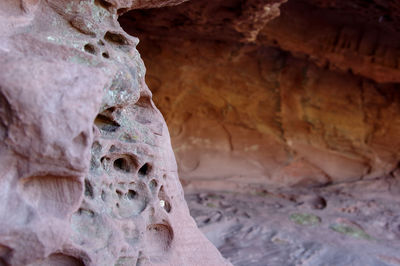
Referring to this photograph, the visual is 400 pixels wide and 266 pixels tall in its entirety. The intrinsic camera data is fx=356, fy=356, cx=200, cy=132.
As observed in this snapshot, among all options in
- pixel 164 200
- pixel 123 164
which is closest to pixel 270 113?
pixel 164 200

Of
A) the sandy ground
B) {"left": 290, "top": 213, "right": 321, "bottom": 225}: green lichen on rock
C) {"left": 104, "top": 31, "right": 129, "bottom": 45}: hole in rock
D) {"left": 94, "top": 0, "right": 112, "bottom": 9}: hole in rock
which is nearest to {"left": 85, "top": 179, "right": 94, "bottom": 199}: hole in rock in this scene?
{"left": 104, "top": 31, "right": 129, "bottom": 45}: hole in rock

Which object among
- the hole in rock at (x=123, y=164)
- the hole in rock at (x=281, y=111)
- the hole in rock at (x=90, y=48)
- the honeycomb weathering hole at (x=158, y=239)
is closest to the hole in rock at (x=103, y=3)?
the hole in rock at (x=90, y=48)

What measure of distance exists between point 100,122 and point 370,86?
3.69 m

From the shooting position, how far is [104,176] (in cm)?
121

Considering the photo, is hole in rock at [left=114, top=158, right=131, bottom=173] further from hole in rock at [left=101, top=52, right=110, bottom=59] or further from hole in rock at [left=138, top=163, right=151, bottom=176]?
hole in rock at [left=101, top=52, right=110, bottom=59]

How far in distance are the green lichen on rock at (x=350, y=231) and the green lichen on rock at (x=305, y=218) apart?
0.15 m

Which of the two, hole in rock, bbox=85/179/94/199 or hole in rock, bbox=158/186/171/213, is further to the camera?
hole in rock, bbox=158/186/171/213

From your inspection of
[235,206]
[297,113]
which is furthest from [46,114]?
[297,113]

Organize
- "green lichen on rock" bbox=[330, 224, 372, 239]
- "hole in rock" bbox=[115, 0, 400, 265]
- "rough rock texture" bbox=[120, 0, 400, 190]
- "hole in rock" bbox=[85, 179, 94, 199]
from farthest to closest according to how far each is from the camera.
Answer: "rough rock texture" bbox=[120, 0, 400, 190] → "hole in rock" bbox=[115, 0, 400, 265] → "green lichen on rock" bbox=[330, 224, 372, 239] → "hole in rock" bbox=[85, 179, 94, 199]

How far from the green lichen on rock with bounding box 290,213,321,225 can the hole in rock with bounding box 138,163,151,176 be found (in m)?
1.83

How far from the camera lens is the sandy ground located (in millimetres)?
2236

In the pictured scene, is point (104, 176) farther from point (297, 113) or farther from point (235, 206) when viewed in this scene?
point (297, 113)

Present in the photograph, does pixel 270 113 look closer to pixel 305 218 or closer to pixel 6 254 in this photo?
pixel 305 218

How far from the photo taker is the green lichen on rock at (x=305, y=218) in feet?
9.34
